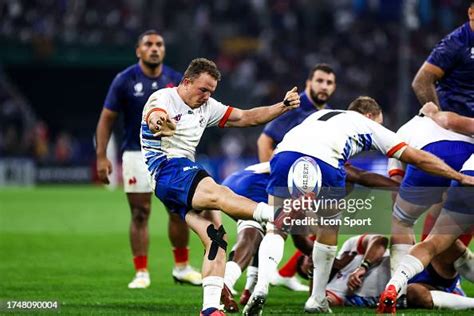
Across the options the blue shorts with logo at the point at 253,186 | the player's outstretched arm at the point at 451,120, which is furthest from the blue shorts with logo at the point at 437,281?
the blue shorts with logo at the point at 253,186

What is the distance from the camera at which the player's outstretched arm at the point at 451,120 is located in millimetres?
8969

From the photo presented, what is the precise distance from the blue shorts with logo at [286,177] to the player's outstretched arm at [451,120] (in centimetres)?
104

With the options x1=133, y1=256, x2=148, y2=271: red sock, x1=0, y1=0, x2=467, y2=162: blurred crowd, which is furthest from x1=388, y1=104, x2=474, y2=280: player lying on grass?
x1=0, y1=0, x2=467, y2=162: blurred crowd

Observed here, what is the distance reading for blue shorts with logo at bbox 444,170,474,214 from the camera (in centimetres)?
865

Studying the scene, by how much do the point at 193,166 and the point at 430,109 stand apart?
7.78ft

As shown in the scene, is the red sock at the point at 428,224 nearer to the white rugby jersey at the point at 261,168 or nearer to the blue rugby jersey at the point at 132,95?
the white rugby jersey at the point at 261,168

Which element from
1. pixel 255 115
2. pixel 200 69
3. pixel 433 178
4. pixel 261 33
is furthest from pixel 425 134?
pixel 261 33

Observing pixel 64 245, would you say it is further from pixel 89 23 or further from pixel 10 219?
pixel 89 23

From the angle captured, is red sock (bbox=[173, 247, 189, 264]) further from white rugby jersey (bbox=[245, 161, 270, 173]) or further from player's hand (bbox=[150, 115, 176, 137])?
player's hand (bbox=[150, 115, 176, 137])

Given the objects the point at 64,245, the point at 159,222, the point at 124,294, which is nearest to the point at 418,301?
the point at 124,294

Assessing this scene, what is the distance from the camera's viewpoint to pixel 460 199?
8.68 meters

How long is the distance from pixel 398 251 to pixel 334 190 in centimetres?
101

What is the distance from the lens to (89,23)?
35719 mm

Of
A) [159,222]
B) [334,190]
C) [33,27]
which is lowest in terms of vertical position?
[159,222]
